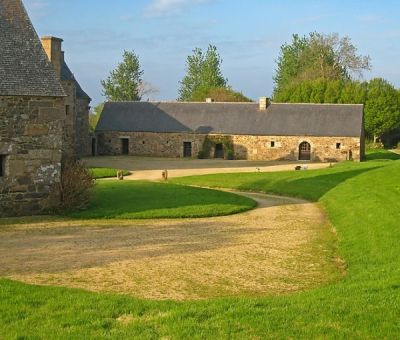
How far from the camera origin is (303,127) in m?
43.2

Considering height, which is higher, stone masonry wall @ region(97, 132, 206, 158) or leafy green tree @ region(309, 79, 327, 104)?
leafy green tree @ region(309, 79, 327, 104)

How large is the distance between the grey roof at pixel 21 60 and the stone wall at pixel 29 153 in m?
0.26

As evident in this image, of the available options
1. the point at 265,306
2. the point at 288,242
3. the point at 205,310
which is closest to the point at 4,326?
the point at 205,310

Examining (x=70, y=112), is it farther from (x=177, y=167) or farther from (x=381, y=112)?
(x=381, y=112)

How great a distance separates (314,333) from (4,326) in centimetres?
333

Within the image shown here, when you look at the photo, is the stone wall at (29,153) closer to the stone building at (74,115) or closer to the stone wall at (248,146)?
the stone building at (74,115)

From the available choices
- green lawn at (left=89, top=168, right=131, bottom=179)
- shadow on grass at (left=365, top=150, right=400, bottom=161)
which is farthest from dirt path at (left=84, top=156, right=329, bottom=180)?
shadow on grass at (left=365, top=150, right=400, bottom=161)

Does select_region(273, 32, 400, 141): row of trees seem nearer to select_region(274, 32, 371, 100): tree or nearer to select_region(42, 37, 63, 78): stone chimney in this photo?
select_region(274, 32, 371, 100): tree

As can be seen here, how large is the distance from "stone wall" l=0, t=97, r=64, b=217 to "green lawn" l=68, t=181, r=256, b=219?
1.07 m

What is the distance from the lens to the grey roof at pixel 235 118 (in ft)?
141

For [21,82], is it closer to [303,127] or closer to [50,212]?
[50,212]

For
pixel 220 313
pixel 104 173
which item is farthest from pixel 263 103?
pixel 220 313

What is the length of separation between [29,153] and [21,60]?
2547 mm

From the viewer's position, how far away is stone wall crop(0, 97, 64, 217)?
15.6 metres
